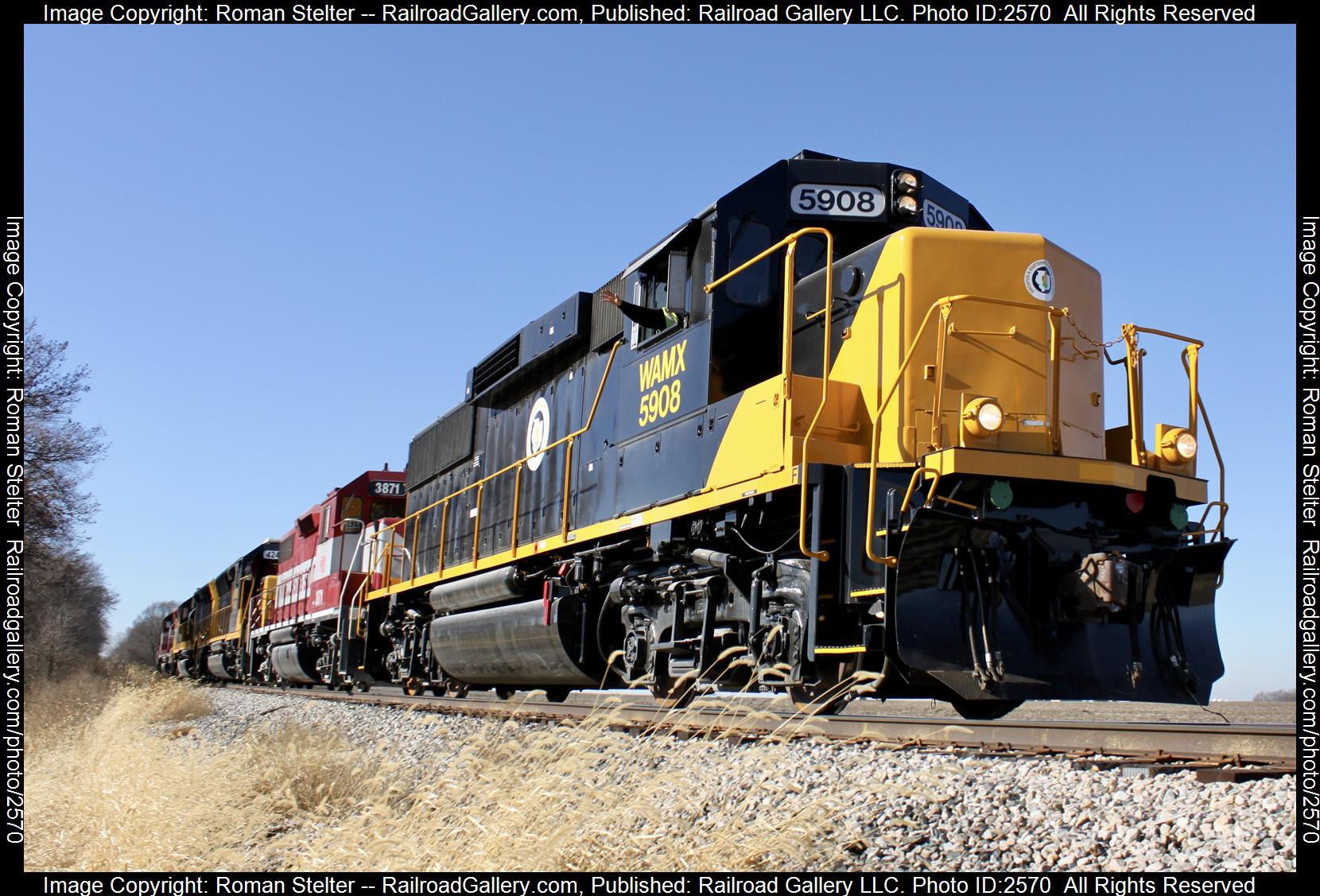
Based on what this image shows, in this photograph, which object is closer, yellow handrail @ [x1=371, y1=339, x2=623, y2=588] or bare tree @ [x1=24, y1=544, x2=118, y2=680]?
yellow handrail @ [x1=371, y1=339, x2=623, y2=588]

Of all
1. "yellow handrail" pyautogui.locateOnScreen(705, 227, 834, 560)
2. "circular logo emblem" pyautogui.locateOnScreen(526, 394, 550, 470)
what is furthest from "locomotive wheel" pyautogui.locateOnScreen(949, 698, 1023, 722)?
"circular logo emblem" pyautogui.locateOnScreen(526, 394, 550, 470)

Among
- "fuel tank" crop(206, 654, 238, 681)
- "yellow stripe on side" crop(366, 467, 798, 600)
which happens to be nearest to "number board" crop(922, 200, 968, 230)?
"yellow stripe on side" crop(366, 467, 798, 600)

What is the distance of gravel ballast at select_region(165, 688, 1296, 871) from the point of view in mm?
3439

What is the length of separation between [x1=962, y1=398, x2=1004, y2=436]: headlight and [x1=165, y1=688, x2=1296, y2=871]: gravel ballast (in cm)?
162

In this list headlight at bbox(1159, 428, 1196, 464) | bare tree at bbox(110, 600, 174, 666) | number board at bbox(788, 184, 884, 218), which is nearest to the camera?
headlight at bbox(1159, 428, 1196, 464)

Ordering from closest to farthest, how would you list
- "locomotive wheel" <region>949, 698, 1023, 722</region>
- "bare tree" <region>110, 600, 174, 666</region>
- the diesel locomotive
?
the diesel locomotive < "locomotive wheel" <region>949, 698, 1023, 722</region> < "bare tree" <region>110, 600, 174, 666</region>

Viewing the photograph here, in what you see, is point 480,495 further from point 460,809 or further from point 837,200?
point 460,809

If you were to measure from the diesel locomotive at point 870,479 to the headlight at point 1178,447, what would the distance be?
2 centimetres

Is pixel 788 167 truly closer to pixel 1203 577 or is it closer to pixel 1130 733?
pixel 1203 577

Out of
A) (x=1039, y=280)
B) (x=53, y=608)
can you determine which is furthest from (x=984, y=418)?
(x=53, y=608)

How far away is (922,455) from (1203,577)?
1.62 metres

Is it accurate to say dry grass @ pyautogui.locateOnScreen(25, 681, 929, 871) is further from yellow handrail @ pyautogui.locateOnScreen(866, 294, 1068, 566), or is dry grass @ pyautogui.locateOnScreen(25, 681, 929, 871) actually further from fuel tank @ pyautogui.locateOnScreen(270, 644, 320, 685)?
fuel tank @ pyautogui.locateOnScreen(270, 644, 320, 685)

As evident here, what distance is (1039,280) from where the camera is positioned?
20.4 feet

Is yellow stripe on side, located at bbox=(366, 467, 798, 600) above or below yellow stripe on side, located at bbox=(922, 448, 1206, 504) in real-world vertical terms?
below
